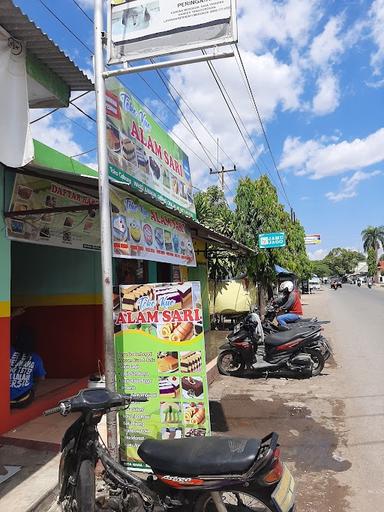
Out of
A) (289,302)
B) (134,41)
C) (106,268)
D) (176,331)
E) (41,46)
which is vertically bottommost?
(176,331)

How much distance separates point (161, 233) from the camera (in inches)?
266

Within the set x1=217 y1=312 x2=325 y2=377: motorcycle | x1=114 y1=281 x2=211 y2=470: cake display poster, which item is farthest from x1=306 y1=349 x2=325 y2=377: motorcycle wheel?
x1=114 y1=281 x2=211 y2=470: cake display poster

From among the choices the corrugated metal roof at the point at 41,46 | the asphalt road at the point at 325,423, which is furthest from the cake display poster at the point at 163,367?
the corrugated metal roof at the point at 41,46

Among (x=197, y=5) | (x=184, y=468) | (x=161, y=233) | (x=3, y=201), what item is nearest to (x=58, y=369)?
(x=161, y=233)

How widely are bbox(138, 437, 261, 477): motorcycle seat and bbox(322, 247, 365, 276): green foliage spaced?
5086 inches

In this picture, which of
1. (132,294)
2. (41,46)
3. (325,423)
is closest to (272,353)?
(325,423)

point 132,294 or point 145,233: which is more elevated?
point 145,233

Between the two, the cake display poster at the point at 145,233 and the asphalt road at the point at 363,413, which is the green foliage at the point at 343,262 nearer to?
the asphalt road at the point at 363,413

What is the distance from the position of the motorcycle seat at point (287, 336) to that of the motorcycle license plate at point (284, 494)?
5.63 m

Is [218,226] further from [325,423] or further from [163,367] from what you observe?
[163,367]

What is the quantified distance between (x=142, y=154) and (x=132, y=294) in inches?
161

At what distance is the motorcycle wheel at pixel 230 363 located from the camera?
8.82m

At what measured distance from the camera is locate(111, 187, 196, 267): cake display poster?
4.94 meters

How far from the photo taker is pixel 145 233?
19.3 ft
